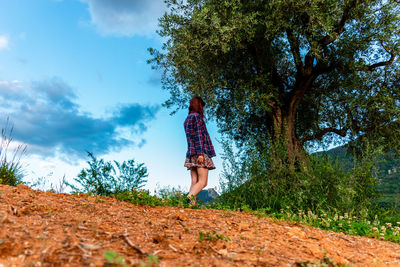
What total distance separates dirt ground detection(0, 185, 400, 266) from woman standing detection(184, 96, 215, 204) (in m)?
1.49

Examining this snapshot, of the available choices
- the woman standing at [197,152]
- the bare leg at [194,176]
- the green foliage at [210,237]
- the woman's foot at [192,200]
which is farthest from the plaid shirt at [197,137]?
the green foliage at [210,237]

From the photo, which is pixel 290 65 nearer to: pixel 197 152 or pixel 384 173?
pixel 384 173

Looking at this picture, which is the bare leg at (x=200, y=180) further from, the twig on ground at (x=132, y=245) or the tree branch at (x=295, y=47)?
the tree branch at (x=295, y=47)

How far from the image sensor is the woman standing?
23.0ft

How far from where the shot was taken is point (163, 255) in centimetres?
299

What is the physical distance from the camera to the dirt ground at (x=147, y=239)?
289 centimetres

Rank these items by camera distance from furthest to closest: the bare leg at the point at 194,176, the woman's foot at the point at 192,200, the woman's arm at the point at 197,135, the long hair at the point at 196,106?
the long hair at the point at 196,106 → the bare leg at the point at 194,176 → the woman's arm at the point at 197,135 → the woman's foot at the point at 192,200

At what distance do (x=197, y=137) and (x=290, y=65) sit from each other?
858 centimetres

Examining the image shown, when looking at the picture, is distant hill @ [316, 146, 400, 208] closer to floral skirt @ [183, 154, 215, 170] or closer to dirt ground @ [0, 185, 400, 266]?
floral skirt @ [183, 154, 215, 170]

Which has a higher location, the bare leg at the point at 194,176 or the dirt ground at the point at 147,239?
the bare leg at the point at 194,176

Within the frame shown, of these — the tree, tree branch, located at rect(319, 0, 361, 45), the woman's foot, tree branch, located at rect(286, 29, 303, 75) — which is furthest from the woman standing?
tree branch, located at rect(319, 0, 361, 45)

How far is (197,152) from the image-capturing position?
7.09 meters

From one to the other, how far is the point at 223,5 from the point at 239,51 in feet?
8.91

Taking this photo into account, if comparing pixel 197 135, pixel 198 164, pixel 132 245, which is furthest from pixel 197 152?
pixel 132 245
